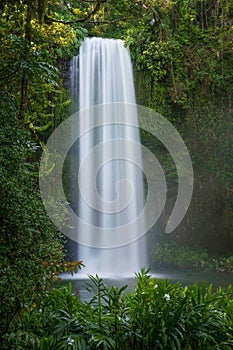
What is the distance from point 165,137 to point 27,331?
12.4 m

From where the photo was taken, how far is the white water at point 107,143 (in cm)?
1471

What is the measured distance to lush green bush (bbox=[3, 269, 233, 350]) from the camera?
3.47 metres

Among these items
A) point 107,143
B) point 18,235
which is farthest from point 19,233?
point 107,143

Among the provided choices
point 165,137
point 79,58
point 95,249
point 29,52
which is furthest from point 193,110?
point 29,52

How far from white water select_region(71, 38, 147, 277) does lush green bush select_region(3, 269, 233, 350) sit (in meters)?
Result: 10.6

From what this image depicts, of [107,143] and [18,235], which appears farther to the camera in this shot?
[107,143]

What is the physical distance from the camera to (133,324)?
3.67 m

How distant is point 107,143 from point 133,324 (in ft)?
38.3

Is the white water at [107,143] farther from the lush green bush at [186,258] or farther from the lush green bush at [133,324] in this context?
the lush green bush at [133,324]

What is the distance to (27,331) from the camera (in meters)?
3.51

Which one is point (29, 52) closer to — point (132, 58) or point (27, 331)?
point (27, 331)

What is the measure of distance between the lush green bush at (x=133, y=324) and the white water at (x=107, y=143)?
34.8 feet

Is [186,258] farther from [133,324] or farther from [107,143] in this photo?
[133,324]

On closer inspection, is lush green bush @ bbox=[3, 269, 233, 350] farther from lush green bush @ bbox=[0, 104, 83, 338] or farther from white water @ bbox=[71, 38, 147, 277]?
white water @ bbox=[71, 38, 147, 277]
